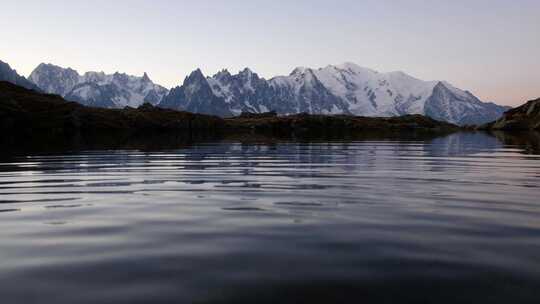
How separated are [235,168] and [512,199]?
57.3 ft

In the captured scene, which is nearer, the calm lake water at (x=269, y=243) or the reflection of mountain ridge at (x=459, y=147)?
the calm lake water at (x=269, y=243)

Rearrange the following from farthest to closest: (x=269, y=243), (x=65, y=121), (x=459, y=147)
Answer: (x=65, y=121)
(x=459, y=147)
(x=269, y=243)

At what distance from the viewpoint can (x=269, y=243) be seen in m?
10.7

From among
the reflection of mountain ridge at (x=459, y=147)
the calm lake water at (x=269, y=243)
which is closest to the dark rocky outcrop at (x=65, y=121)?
the reflection of mountain ridge at (x=459, y=147)

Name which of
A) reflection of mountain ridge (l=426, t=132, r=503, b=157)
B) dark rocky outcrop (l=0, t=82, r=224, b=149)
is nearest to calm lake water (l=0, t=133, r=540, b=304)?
reflection of mountain ridge (l=426, t=132, r=503, b=157)

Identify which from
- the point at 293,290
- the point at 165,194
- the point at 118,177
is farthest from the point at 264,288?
the point at 118,177

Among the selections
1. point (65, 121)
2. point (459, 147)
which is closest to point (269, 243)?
point (459, 147)

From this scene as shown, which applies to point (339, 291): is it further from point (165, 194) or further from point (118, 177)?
point (118, 177)

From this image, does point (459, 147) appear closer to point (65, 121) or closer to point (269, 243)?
point (269, 243)

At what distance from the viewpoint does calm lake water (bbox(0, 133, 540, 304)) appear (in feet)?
24.7

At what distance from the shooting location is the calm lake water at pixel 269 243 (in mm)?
7527

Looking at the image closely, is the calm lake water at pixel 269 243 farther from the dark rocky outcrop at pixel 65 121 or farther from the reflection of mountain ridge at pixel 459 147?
the dark rocky outcrop at pixel 65 121

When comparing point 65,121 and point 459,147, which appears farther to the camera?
point 65,121

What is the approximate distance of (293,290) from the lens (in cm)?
746
